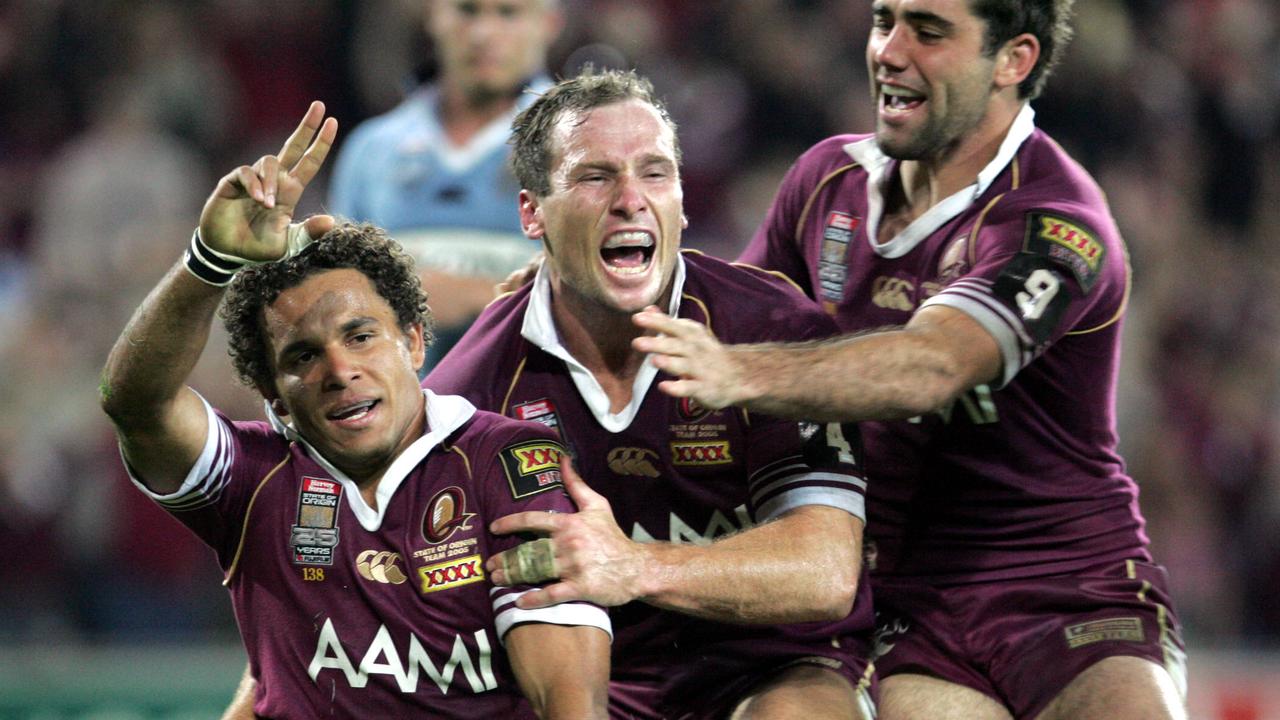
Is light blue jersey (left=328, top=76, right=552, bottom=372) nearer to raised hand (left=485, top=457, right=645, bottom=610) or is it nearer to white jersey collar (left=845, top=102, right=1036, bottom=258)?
white jersey collar (left=845, top=102, right=1036, bottom=258)

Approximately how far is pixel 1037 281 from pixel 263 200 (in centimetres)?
156

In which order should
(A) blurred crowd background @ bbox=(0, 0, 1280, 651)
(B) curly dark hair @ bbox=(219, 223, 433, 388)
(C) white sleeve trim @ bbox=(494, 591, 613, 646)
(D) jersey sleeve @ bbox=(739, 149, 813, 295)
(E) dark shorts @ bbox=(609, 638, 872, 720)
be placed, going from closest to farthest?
(C) white sleeve trim @ bbox=(494, 591, 613, 646) < (B) curly dark hair @ bbox=(219, 223, 433, 388) < (E) dark shorts @ bbox=(609, 638, 872, 720) < (D) jersey sleeve @ bbox=(739, 149, 813, 295) < (A) blurred crowd background @ bbox=(0, 0, 1280, 651)

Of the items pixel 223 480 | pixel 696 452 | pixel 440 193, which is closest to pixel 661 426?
pixel 696 452

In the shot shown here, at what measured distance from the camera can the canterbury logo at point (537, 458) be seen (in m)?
3.28

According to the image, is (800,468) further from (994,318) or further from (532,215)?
(532,215)

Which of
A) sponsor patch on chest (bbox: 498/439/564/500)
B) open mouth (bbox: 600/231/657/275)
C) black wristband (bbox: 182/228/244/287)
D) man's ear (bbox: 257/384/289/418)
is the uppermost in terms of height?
black wristband (bbox: 182/228/244/287)

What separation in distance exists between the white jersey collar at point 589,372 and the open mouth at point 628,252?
0.09 m

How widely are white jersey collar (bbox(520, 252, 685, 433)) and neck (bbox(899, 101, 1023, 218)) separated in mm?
638

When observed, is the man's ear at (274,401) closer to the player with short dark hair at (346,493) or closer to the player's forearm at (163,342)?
the player with short dark hair at (346,493)

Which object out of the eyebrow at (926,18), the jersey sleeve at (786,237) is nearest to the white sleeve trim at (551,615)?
the jersey sleeve at (786,237)

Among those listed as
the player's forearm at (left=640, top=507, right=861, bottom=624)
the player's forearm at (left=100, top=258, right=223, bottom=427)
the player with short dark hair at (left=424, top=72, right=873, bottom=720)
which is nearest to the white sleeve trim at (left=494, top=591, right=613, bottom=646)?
the player's forearm at (left=640, top=507, right=861, bottom=624)

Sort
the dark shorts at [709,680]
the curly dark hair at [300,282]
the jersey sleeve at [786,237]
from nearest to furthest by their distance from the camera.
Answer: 1. the curly dark hair at [300,282]
2. the dark shorts at [709,680]
3. the jersey sleeve at [786,237]

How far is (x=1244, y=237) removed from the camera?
8.72 metres

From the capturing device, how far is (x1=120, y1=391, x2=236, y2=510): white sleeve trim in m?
3.19
